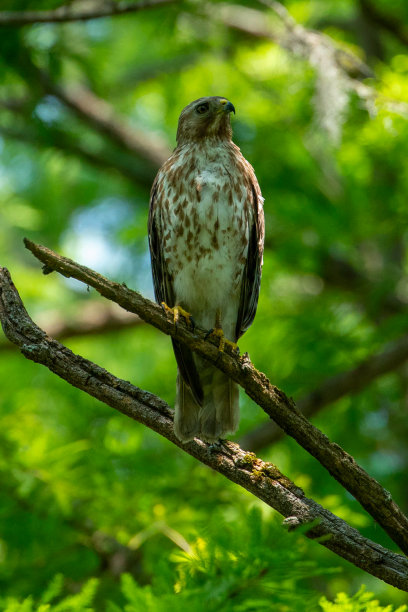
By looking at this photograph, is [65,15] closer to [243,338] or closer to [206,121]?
[206,121]

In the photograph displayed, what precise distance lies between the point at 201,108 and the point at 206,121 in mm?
144

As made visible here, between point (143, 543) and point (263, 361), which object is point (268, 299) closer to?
point (263, 361)

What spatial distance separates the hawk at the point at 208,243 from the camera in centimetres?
464

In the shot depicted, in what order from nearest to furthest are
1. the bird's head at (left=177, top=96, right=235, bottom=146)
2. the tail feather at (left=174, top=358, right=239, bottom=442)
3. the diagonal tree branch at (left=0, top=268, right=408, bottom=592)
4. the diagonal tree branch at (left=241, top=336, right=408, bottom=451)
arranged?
1. the diagonal tree branch at (left=0, top=268, right=408, bottom=592)
2. the tail feather at (left=174, top=358, right=239, bottom=442)
3. the bird's head at (left=177, top=96, right=235, bottom=146)
4. the diagonal tree branch at (left=241, top=336, right=408, bottom=451)

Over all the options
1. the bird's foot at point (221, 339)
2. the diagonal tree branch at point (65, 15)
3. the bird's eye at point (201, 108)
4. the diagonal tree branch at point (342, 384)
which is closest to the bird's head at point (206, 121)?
the bird's eye at point (201, 108)

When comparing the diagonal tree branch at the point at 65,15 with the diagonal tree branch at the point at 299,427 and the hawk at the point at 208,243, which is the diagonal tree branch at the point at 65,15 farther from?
the diagonal tree branch at the point at 299,427

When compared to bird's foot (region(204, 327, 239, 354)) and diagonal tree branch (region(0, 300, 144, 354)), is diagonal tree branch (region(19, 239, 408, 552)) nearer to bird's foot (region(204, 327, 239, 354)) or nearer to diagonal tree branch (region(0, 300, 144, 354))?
bird's foot (region(204, 327, 239, 354))

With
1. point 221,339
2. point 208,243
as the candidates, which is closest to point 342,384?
point 208,243

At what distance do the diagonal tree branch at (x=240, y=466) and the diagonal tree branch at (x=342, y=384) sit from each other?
2.69 m

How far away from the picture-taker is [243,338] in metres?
7.32

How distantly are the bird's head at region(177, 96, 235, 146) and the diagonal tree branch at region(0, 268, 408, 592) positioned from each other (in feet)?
6.89

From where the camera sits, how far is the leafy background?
4.56m

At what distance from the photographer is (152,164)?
836 centimetres

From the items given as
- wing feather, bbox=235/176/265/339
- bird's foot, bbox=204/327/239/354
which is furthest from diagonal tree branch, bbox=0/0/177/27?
bird's foot, bbox=204/327/239/354
